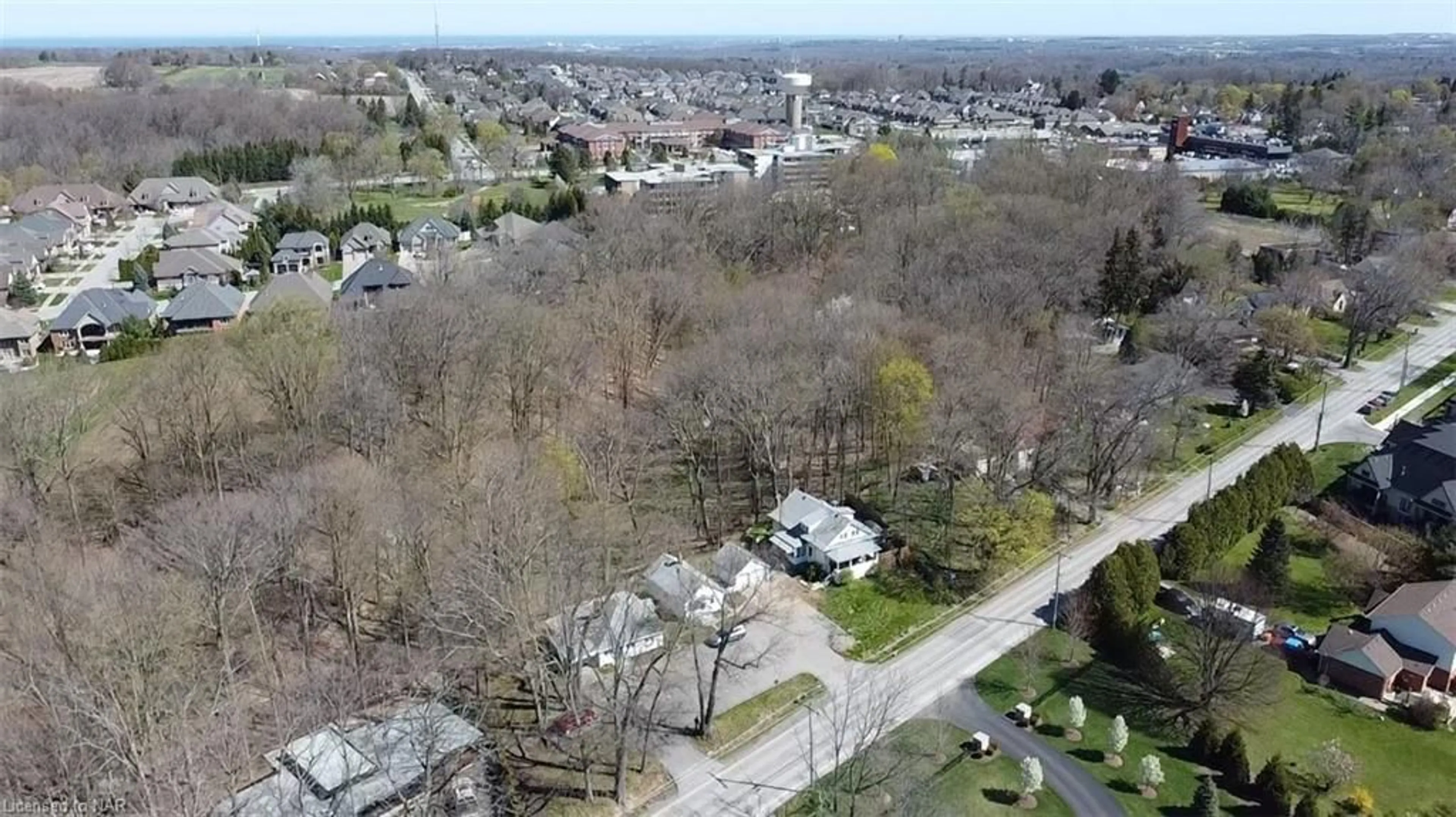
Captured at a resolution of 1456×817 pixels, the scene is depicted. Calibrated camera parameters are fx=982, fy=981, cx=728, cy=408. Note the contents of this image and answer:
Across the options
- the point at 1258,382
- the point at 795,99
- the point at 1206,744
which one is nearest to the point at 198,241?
the point at 1258,382

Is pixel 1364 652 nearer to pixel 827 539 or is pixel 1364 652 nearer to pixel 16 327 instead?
pixel 827 539

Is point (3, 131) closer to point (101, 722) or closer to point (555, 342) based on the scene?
point (555, 342)

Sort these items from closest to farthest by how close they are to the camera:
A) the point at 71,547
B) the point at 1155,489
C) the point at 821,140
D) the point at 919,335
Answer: the point at 71,547 < the point at 1155,489 < the point at 919,335 < the point at 821,140

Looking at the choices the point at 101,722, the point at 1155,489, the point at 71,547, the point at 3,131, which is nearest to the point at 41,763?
the point at 101,722

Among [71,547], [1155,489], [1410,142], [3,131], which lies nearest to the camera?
[71,547]

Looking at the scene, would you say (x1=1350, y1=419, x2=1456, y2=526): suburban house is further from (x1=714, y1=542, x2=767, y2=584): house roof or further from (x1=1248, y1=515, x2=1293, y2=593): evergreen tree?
(x1=714, y1=542, x2=767, y2=584): house roof

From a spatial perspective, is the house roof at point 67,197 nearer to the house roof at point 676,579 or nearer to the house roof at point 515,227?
the house roof at point 515,227
